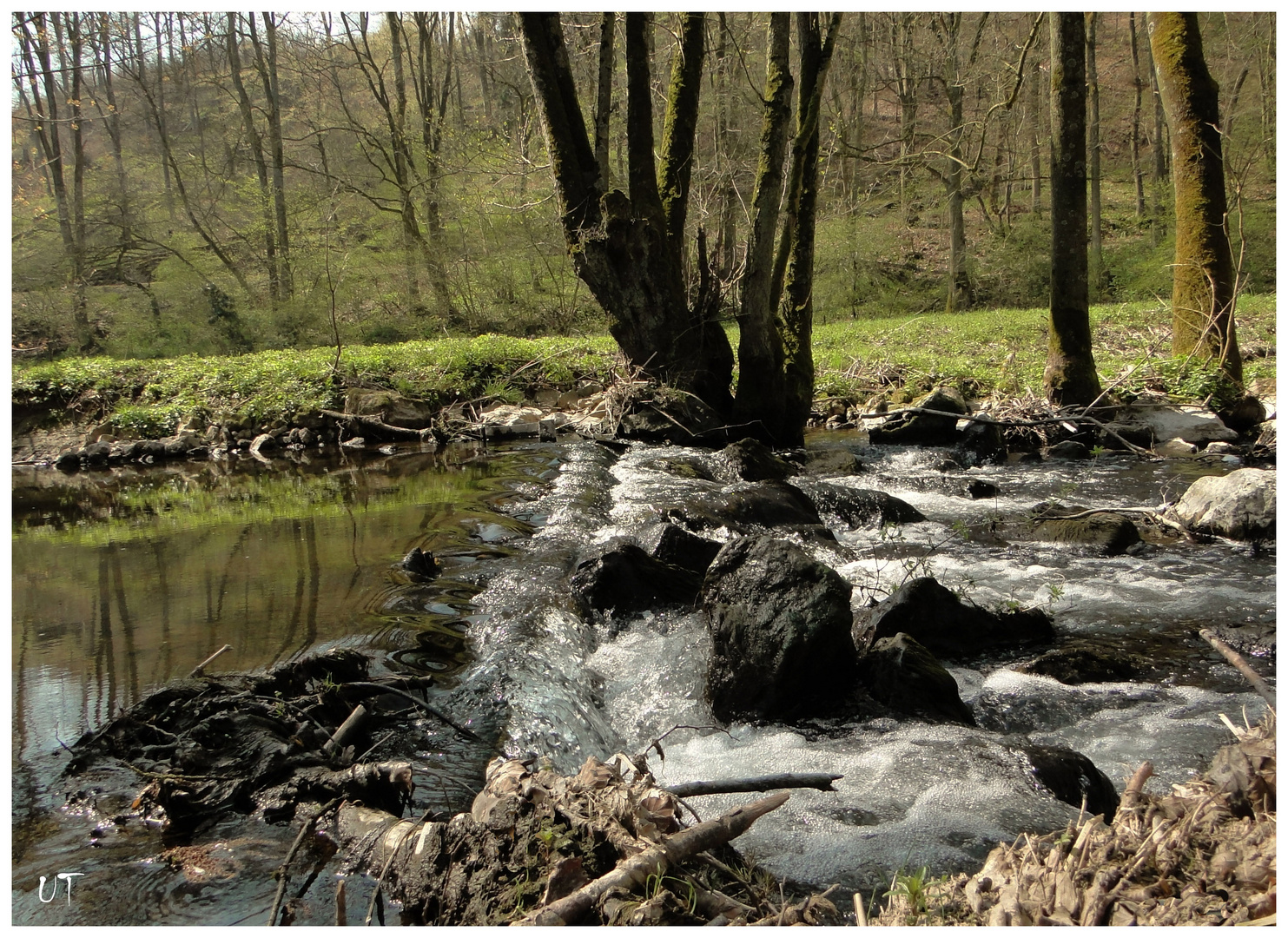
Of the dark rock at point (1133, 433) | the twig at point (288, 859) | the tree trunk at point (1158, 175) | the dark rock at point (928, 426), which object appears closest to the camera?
the twig at point (288, 859)

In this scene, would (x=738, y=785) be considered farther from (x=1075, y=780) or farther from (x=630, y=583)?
(x=630, y=583)

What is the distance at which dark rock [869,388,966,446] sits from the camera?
1172cm

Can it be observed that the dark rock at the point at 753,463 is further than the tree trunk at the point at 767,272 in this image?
No

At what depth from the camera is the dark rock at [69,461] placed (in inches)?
561

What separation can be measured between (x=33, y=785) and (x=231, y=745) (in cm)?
81

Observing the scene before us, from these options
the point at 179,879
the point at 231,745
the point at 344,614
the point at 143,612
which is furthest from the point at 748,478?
the point at 179,879

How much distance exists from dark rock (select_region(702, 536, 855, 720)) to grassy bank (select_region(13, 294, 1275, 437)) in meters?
8.94

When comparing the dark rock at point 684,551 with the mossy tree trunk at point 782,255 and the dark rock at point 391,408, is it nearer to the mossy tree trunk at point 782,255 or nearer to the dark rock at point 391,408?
the mossy tree trunk at point 782,255

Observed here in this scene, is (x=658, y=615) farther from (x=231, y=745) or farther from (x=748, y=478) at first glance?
(x=748, y=478)

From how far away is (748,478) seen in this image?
9164 millimetres

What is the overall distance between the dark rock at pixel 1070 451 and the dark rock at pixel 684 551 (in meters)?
6.30

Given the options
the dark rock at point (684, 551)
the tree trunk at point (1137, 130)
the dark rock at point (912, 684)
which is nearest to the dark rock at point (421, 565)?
the dark rock at point (684, 551)

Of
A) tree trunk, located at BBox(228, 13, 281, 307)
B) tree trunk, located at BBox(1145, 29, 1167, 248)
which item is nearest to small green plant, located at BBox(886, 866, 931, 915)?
tree trunk, located at BBox(228, 13, 281, 307)

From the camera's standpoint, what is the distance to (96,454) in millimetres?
14391
